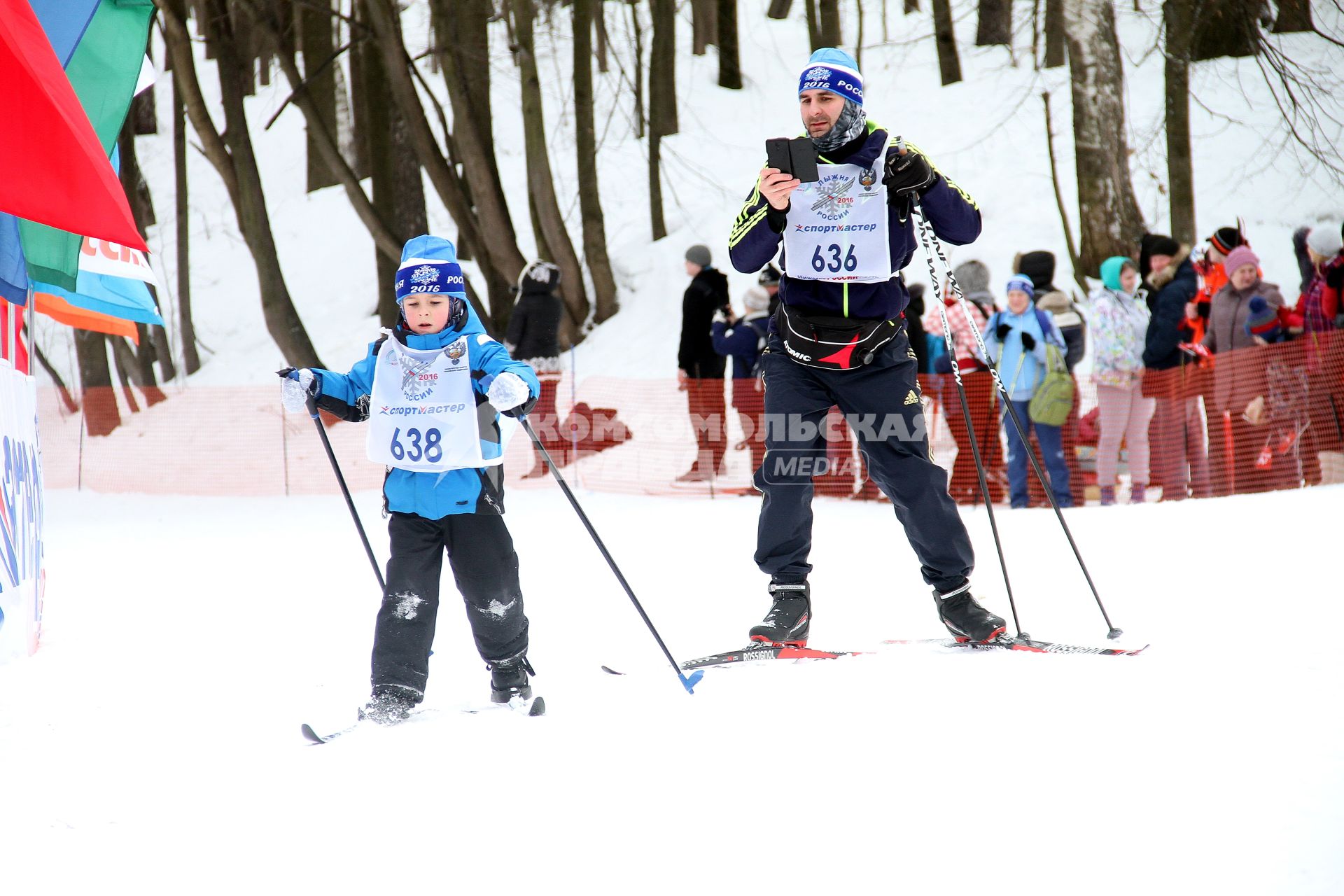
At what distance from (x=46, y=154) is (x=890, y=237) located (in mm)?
2734

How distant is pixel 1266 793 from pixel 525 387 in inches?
88.0

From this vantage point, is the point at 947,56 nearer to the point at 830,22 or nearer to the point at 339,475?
the point at 830,22

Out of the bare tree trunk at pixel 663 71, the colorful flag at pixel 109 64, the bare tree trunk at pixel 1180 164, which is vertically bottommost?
the colorful flag at pixel 109 64

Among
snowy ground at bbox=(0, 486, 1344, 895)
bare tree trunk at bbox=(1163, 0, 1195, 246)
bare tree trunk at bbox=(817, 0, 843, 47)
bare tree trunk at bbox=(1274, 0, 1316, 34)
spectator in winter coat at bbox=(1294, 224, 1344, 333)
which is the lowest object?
snowy ground at bbox=(0, 486, 1344, 895)

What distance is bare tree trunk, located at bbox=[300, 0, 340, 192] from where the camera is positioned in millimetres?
14258

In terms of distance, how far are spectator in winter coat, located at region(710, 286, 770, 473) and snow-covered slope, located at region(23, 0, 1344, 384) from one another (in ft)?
16.4

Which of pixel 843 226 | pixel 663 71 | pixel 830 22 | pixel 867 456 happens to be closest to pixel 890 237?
pixel 843 226

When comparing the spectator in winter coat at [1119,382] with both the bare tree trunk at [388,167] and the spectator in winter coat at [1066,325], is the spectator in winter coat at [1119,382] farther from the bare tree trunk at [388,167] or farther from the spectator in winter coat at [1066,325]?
the bare tree trunk at [388,167]

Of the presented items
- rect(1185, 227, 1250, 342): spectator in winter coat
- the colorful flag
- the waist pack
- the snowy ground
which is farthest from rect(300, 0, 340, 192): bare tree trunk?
the snowy ground

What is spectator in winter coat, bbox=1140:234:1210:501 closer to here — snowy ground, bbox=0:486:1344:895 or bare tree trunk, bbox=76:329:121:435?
snowy ground, bbox=0:486:1344:895

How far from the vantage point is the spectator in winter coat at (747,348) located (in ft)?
33.4

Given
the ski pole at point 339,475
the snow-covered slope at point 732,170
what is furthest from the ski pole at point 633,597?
the snow-covered slope at point 732,170

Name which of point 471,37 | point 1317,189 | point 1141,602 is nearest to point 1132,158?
point 1317,189

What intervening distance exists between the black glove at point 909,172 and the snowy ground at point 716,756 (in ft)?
5.23
